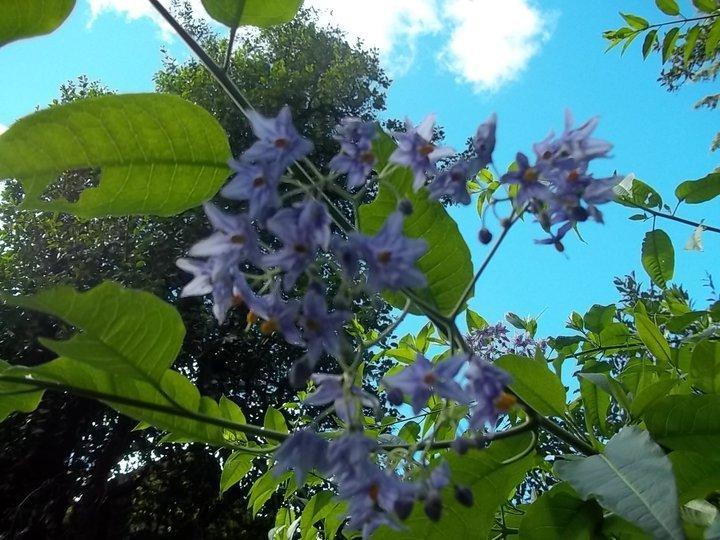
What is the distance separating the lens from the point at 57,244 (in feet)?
51.7

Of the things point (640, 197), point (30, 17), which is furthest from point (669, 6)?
point (30, 17)

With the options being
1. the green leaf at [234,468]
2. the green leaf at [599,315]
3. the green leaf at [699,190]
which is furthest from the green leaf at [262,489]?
the green leaf at [699,190]

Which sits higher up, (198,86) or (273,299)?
(198,86)

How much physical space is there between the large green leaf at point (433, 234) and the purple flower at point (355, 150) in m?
0.15

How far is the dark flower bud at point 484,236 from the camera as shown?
3.69 feet

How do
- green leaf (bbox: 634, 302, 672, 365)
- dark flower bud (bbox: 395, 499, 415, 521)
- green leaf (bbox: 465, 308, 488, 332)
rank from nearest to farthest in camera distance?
dark flower bud (bbox: 395, 499, 415, 521) < green leaf (bbox: 634, 302, 672, 365) < green leaf (bbox: 465, 308, 488, 332)

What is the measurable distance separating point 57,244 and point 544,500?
16.3 metres

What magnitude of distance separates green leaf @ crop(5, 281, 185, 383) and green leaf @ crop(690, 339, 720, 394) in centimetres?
109

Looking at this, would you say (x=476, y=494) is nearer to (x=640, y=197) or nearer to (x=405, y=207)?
(x=405, y=207)

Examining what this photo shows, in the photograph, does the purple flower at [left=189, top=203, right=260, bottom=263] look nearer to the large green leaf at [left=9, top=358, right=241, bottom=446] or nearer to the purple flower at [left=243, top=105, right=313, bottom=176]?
the purple flower at [left=243, top=105, right=313, bottom=176]

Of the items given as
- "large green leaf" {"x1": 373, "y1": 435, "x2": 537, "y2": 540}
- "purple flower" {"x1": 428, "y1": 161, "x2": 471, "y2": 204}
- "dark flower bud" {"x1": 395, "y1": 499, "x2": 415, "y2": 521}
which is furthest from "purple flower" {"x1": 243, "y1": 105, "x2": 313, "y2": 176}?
"large green leaf" {"x1": 373, "y1": 435, "x2": 537, "y2": 540}

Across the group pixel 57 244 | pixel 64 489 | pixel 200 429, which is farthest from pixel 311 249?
pixel 57 244

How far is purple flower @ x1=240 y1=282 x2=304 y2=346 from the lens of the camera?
891 millimetres

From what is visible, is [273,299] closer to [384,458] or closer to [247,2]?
[384,458]
